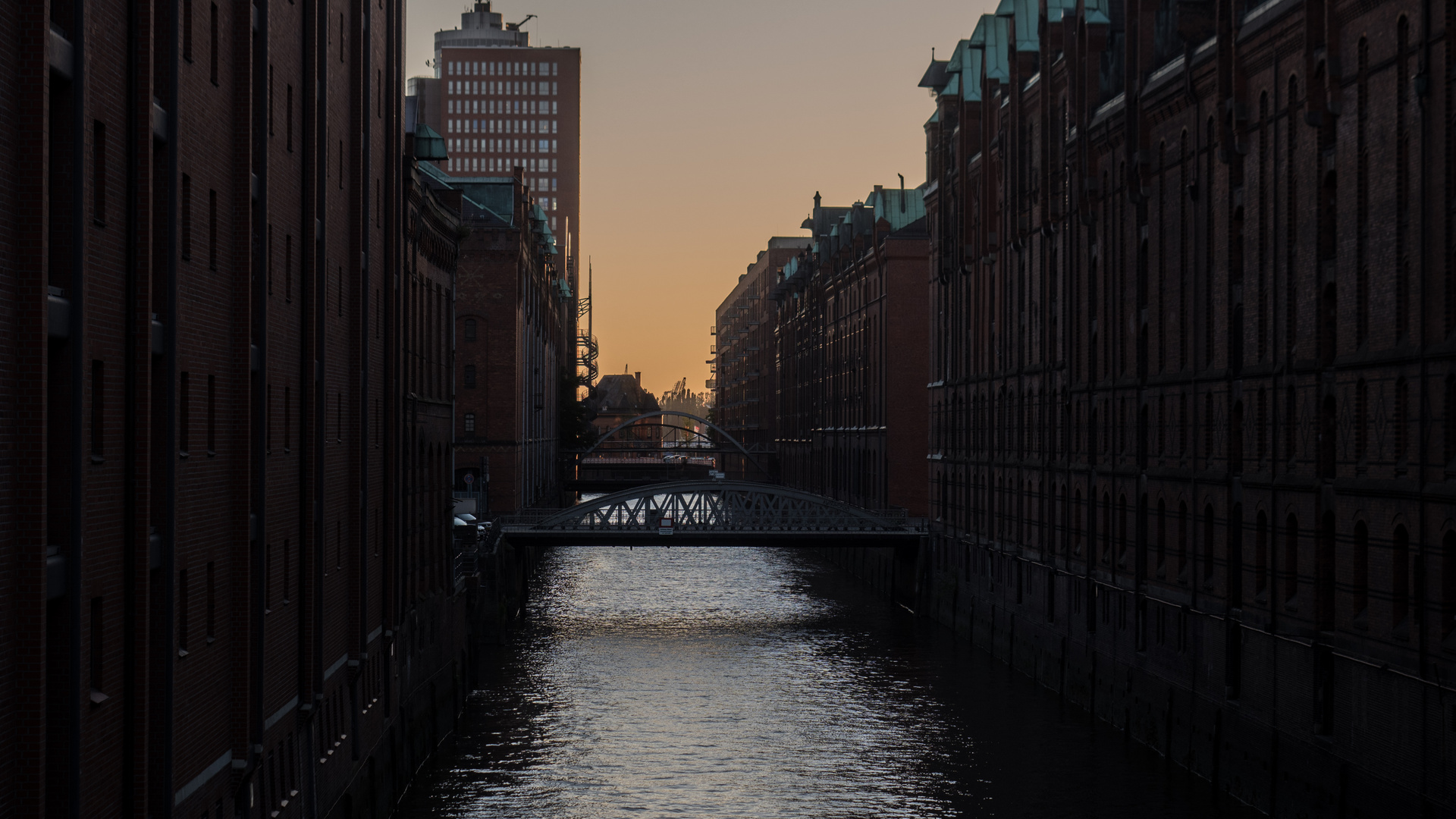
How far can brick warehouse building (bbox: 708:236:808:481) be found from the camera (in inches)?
5276

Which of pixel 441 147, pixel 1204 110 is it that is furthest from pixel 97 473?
pixel 441 147

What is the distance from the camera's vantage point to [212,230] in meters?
18.8

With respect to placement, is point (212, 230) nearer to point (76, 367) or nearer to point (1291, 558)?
point (76, 367)

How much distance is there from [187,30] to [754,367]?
131 meters

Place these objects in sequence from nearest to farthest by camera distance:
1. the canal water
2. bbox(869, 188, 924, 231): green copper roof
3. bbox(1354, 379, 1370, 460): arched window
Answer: bbox(1354, 379, 1370, 460): arched window, the canal water, bbox(869, 188, 924, 231): green copper roof

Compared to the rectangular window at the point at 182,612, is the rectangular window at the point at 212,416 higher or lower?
higher

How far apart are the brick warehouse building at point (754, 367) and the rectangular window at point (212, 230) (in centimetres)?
10677

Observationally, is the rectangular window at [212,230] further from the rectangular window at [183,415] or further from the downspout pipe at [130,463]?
the downspout pipe at [130,463]

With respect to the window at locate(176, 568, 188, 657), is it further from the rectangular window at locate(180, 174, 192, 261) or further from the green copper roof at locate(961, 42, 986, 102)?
the green copper roof at locate(961, 42, 986, 102)

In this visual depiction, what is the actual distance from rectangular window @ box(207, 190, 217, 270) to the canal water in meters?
13.5

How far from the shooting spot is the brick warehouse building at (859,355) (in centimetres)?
7356

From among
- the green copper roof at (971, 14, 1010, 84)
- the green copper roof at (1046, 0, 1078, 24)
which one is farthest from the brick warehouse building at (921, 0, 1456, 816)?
the green copper roof at (971, 14, 1010, 84)

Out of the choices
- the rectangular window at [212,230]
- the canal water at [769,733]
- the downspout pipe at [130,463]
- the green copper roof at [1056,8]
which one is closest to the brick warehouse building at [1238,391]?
the green copper roof at [1056,8]

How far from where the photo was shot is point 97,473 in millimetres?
14547
